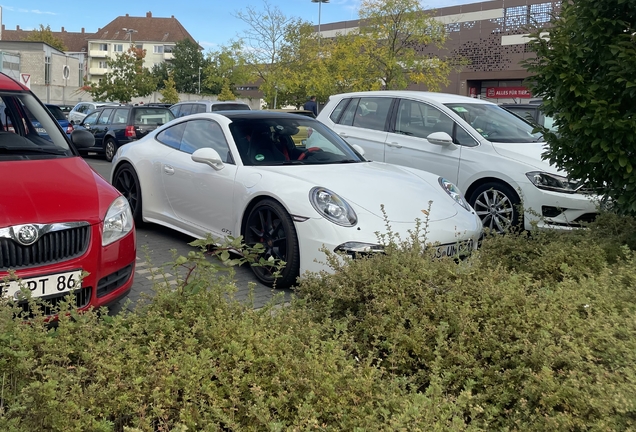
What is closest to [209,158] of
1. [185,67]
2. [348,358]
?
[348,358]

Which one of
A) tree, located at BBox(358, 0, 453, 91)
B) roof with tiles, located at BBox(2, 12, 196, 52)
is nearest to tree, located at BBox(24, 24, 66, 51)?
roof with tiles, located at BBox(2, 12, 196, 52)

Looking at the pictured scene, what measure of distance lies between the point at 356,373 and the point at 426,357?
59 centimetres

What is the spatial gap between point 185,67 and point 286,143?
97002 mm

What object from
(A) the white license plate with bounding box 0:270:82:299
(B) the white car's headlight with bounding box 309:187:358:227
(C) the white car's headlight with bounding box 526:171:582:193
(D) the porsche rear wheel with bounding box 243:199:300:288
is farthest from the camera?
(C) the white car's headlight with bounding box 526:171:582:193

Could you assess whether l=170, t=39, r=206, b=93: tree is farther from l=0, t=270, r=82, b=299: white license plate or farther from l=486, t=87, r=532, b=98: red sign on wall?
l=0, t=270, r=82, b=299: white license plate

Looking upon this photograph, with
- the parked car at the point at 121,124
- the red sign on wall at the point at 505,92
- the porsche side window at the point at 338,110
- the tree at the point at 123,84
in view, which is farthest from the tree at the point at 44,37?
the porsche side window at the point at 338,110

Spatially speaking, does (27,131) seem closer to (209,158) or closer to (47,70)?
(209,158)

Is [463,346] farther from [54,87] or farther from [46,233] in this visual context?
[54,87]

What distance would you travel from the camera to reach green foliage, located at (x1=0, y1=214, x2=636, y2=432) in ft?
7.72

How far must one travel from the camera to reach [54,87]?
63.6 meters

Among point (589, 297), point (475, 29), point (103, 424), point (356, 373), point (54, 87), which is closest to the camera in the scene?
point (103, 424)

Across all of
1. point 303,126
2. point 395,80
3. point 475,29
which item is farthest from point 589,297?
point 475,29

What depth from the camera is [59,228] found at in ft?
12.6

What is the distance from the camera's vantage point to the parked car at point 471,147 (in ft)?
23.9
